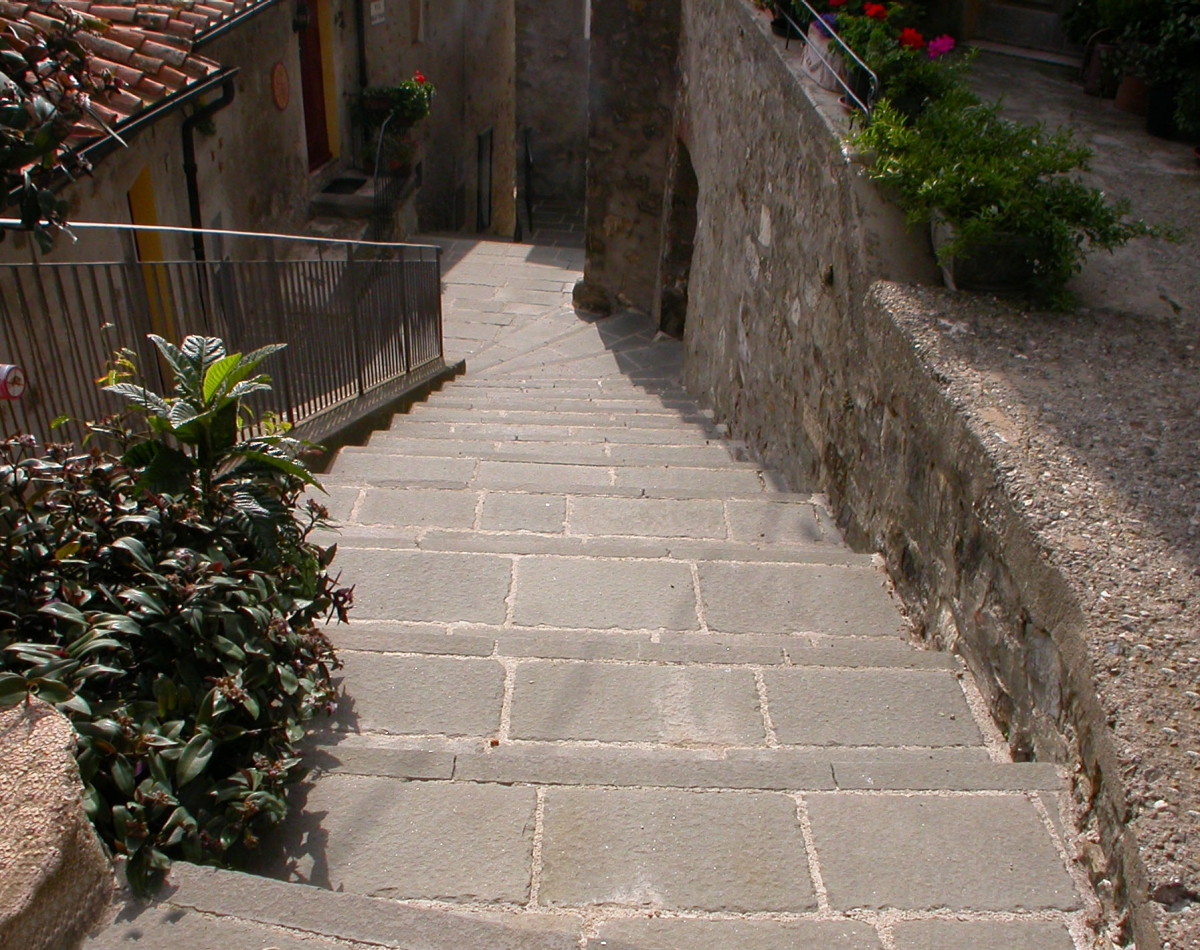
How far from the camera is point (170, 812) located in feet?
6.04

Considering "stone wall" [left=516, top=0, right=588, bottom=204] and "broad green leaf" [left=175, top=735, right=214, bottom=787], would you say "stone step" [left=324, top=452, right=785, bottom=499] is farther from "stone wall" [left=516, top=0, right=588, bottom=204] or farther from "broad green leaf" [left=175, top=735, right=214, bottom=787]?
"stone wall" [left=516, top=0, right=588, bottom=204]

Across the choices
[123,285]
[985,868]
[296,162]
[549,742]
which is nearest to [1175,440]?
[985,868]

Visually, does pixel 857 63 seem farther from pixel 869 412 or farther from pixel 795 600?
pixel 795 600

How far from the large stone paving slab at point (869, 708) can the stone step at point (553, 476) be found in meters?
1.59

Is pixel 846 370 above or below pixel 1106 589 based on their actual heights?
below

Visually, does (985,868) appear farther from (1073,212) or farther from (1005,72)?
(1005,72)

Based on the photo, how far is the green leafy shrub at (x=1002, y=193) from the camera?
3.32 m

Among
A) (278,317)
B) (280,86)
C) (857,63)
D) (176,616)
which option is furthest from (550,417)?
(280,86)

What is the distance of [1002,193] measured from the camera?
3375mm

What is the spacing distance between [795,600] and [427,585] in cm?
111

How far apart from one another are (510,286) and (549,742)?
1048 centimetres

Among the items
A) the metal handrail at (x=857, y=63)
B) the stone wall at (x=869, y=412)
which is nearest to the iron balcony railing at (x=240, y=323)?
the stone wall at (x=869, y=412)

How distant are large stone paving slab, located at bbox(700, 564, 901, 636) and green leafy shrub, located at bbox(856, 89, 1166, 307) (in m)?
1.10

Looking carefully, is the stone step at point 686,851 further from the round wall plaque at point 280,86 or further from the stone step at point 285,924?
the round wall plaque at point 280,86
